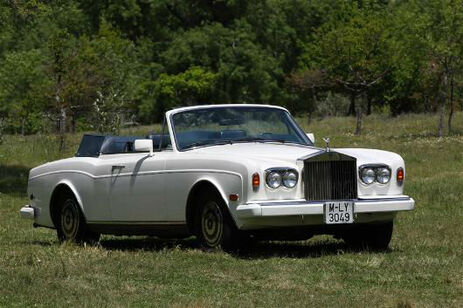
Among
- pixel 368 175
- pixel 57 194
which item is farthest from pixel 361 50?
pixel 368 175

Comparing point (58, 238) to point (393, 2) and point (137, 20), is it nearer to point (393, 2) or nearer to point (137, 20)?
Answer: point (137, 20)

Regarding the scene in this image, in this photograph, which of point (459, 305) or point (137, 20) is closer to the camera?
point (459, 305)

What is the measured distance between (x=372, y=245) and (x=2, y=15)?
18.1 metres

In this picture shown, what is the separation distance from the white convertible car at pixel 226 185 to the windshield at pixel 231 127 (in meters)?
0.01

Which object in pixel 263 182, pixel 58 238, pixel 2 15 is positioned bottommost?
pixel 58 238

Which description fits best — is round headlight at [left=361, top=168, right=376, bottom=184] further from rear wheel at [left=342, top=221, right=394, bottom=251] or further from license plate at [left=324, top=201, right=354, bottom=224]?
rear wheel at [left=342, top=221, right=394, bottom=251]

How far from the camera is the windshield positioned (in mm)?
11328

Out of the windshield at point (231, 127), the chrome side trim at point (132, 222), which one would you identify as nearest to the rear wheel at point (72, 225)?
the chrome side trim at point (132, 222)

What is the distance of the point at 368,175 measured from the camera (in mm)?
10414

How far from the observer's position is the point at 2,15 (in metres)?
26.9

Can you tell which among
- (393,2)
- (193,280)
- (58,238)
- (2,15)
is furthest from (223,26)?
(193,280)

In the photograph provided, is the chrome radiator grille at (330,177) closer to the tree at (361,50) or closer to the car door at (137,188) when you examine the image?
the car door at (137,188)

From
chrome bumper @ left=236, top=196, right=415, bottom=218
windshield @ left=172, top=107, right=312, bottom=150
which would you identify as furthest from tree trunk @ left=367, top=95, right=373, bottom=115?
chrome bumper @ left=236, top=196, right=415, bottom=218

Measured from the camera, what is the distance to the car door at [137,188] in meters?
11.1
